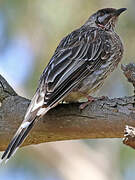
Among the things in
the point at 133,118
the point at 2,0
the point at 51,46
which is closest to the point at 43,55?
the point at 51,46

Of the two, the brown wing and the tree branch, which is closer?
the tree branch

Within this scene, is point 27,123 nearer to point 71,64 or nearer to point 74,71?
point 74,71

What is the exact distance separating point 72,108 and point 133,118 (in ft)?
1.95

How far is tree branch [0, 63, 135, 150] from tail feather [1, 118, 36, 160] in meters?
0.35

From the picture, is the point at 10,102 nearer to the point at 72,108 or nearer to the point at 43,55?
the point at 72,108

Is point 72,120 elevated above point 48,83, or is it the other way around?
point 48,83

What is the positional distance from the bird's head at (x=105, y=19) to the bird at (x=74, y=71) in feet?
0.42

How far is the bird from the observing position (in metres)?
4.78

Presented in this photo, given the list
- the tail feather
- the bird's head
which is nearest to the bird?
the tail feather

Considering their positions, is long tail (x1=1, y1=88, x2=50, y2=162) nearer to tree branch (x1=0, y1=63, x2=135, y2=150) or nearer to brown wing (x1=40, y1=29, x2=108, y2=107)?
brown wing (x1=40, y1=29, x2=108, y2=107)

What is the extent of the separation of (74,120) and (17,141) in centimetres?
60

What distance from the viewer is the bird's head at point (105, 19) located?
6.55 meters

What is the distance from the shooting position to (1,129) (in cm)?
508

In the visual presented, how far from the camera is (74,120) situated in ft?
16.2
